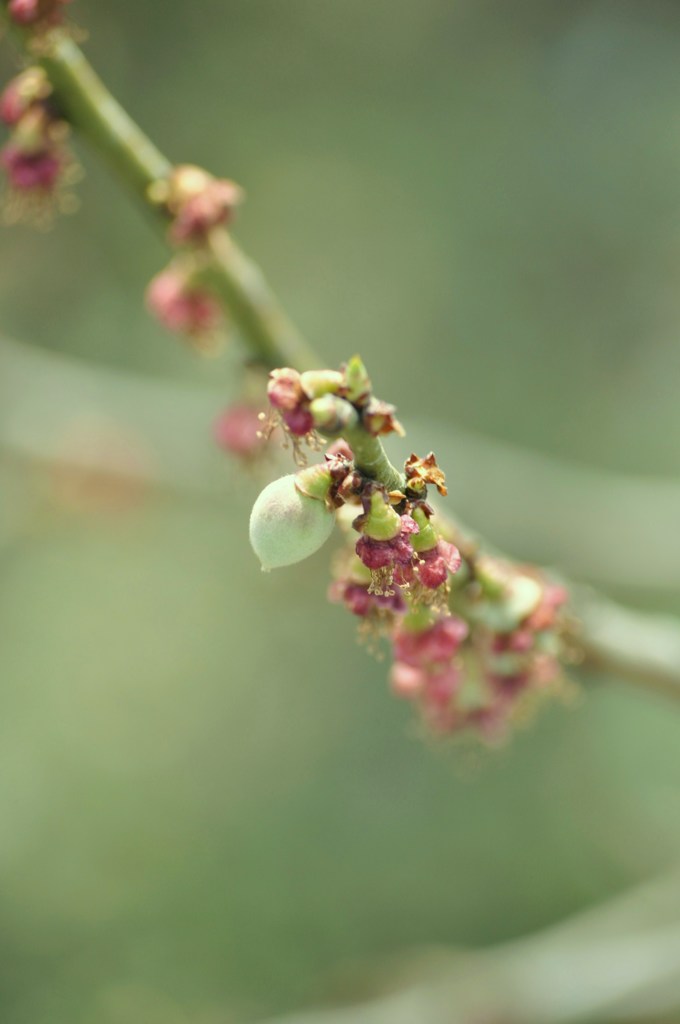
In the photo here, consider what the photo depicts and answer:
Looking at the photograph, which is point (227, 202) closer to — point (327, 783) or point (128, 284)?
point (327, 783)

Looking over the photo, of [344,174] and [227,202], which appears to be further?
[344,174]

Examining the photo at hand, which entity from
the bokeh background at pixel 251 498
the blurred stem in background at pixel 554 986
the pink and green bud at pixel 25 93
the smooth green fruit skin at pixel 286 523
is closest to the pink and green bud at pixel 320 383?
the smooth green fruit skin at pixel 286 523

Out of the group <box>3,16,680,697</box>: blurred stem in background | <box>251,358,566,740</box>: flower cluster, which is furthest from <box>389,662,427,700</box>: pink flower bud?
<box>3,16,680,697</box>: blurred stem in background

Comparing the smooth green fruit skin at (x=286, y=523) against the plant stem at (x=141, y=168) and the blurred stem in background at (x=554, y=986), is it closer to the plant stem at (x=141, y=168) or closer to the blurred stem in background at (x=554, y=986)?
the plant stem at (x=141, y=168)

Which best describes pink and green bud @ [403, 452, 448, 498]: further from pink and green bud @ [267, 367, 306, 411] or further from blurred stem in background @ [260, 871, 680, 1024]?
blurred stem in background @ [260, 871, 680, 1024]

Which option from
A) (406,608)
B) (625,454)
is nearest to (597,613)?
(406,608)

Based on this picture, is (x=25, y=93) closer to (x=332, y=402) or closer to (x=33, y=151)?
(x=33, y=151)
